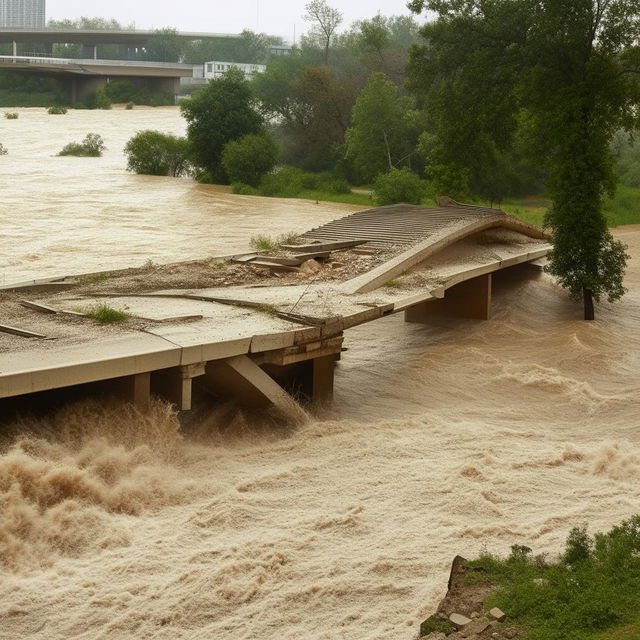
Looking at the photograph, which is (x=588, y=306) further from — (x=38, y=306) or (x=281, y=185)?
(x=281, y=185)

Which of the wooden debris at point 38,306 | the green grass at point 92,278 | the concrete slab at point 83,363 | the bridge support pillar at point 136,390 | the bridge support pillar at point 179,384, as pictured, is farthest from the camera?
the green grass at point 92,278

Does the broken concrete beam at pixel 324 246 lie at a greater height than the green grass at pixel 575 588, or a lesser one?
greater

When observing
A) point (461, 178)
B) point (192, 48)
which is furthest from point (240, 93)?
point (192, 48)

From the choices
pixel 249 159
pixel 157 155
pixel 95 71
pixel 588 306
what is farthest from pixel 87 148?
pixel 588 306

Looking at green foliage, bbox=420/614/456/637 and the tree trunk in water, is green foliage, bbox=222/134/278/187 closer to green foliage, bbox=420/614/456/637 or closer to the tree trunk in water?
the tree trunk in water

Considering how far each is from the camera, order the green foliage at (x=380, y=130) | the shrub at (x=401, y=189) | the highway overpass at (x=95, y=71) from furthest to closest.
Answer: the highway overpass at (x=95, y=71) < the green foliage at (x=380, y=130) < the shrub at (x=401, y=189)

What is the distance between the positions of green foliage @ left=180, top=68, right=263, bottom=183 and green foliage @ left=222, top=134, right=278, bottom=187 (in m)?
1.16

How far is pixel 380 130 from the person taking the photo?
123ft

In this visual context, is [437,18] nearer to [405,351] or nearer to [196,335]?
[405,351]

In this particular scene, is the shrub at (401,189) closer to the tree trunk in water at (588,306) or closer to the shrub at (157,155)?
the shrub at (157,155)

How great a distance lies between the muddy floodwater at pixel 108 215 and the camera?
22705 millimetres

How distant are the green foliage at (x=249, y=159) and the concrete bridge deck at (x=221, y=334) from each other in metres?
22.7

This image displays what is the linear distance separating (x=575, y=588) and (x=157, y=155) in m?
36.5

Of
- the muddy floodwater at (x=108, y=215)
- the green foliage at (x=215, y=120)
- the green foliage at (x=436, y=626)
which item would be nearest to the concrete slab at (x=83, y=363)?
the green foliage at (x=436, y=626)
